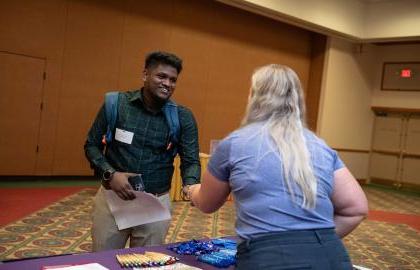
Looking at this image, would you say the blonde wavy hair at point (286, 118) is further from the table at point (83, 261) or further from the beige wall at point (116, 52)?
the beige wall at point (116, 52)

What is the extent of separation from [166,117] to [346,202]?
1.14 meters

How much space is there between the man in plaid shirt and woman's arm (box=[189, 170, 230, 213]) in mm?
730

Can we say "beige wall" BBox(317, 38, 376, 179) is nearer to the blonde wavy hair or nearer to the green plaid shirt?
the green plaid shirt

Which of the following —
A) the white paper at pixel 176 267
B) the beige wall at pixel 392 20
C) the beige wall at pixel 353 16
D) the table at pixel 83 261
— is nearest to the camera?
the table at pixel 83 261

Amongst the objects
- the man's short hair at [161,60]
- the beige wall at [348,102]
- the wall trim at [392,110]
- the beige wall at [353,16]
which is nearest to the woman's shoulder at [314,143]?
the man's short hair at [161,60]

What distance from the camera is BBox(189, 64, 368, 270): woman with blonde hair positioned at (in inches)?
54.7

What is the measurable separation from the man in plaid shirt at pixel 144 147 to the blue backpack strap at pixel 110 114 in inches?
0.8

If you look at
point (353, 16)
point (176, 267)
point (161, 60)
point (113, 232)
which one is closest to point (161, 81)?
point (161, 60)

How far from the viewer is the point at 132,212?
7.72 ft

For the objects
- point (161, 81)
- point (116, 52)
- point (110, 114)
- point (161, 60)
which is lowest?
point (110, 114)

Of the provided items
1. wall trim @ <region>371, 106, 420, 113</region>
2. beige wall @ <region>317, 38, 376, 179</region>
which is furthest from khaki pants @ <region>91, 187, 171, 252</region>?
wall trim @ <region>371, 106, 420, 113</region>

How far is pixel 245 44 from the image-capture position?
34.9 feet

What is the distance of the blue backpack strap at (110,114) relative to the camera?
2.40 meters

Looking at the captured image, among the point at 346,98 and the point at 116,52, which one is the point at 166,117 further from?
the point at 346,98
